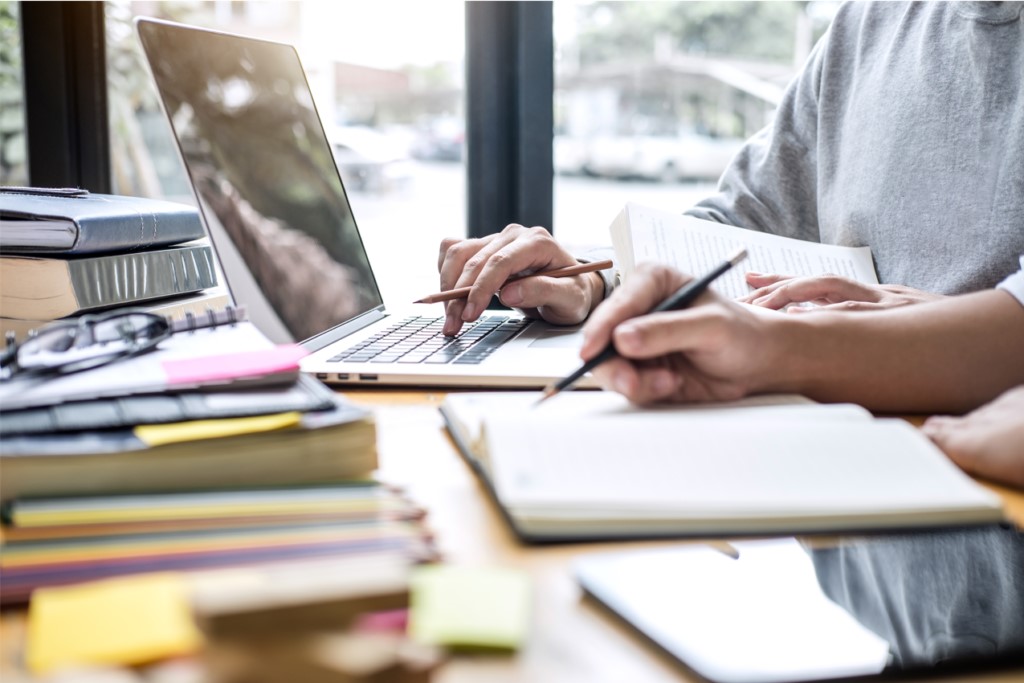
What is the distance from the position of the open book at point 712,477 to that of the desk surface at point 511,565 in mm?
15

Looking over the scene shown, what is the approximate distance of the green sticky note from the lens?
0.37 m

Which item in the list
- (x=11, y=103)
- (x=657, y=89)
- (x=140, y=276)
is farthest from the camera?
(x=11, y=103)

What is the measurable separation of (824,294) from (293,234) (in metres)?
0.53

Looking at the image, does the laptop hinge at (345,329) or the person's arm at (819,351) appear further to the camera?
the laptop hinge at (345,329)

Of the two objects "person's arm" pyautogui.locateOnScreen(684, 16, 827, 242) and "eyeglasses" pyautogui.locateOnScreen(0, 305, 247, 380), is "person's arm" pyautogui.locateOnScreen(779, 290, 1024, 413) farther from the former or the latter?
"person's arm" pyautogui.locateOnScreen(684, 16, 827, 242)

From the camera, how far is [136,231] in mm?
1004

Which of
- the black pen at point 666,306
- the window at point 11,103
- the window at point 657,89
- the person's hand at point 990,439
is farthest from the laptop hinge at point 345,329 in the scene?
the window at point 11,103

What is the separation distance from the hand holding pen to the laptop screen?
36 cm

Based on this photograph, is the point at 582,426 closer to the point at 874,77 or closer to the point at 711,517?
Result: the point at 711,517

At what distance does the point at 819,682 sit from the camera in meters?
0.35

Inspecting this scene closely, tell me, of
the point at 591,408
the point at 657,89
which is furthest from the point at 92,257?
the point at 657,89

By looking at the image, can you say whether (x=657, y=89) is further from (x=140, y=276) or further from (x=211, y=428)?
(x=211, y=428)

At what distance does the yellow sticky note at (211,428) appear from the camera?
487 mm

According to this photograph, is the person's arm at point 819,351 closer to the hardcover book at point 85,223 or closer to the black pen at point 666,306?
the black pen at point 666,306
